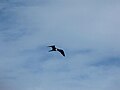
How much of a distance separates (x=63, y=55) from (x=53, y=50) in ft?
19.1

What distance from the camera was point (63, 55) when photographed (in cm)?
19950

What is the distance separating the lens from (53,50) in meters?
196
